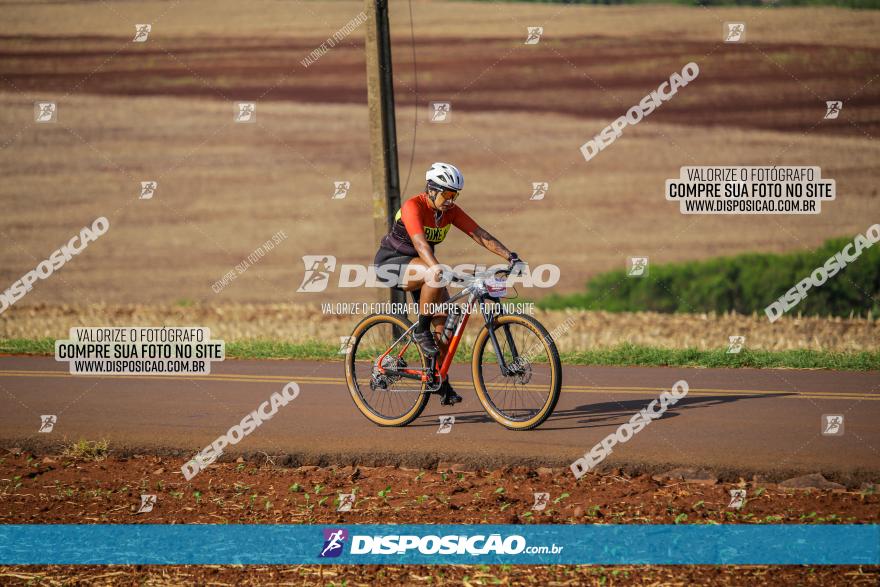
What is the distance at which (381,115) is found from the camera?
49.5 ft

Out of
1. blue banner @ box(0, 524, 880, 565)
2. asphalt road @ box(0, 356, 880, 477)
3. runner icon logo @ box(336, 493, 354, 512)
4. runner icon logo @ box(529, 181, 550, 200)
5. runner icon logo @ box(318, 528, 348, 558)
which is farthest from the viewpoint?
runner icon logo @ box(529, 181, 550, 200)

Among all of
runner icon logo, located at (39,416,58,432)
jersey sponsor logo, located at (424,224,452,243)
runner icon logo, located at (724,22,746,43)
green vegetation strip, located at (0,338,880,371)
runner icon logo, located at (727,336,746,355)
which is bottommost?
runner icon logo, located at (39,416,58,432)

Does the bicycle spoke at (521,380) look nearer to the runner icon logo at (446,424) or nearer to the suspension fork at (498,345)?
the suspension fork at (498,345)

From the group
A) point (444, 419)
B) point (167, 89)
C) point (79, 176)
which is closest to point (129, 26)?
point (167, 89)

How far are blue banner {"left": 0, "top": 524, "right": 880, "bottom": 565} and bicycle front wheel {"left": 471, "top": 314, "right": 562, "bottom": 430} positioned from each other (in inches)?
98.3

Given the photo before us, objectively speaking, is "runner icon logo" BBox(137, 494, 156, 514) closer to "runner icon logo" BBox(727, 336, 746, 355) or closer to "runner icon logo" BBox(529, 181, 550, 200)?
"runner icon logo" BBox(727, 336, 746, 355)

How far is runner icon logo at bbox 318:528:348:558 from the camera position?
23.0ft

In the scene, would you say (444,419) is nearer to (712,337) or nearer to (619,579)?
(619,579)

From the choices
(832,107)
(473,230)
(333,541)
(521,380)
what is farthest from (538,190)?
(333,541)

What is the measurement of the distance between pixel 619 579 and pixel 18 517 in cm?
429

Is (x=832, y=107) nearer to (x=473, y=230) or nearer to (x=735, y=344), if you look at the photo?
(x=735, y=344)

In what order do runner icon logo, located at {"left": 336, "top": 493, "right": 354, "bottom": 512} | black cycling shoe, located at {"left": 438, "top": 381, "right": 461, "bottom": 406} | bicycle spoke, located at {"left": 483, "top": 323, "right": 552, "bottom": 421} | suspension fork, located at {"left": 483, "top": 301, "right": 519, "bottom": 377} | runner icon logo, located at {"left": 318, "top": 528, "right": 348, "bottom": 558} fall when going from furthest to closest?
black cycling shoe, located at {"left": 438, "top": 381, "right": 461, "bottom": 406} → suspension fork, located at {"left": 483, "top": 301, "right": 519, "bottom": 377} → bicycle spoke, located at {"left": 483, "top": 323, "right": 552, "bottom": 421} → runner icon logo, located at {"left": 336, "top": 493, "right": 354, "bottom": 512} → runner icon logo, located at {"left": 318, "top": 528, "right": 348, "bottom": 558}

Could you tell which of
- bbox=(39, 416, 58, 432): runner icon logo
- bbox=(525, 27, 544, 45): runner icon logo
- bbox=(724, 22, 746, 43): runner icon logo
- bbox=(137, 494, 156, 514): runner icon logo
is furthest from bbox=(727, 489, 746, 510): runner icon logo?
bbox=(724, 22, 746, 43): runner icon logo

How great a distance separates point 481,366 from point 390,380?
1032 millimetres
